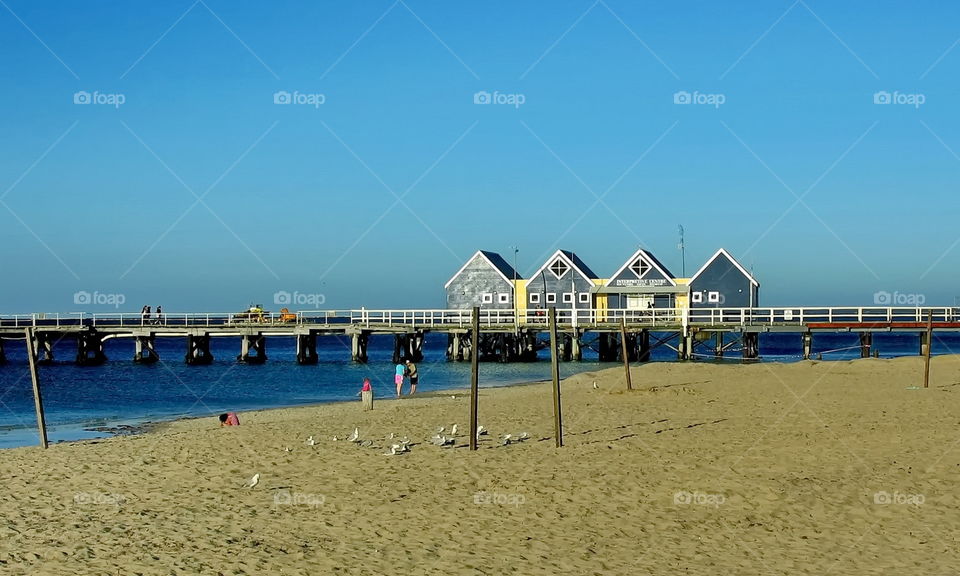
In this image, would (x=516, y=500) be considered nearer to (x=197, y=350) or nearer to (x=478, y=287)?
(x=478, y=287)

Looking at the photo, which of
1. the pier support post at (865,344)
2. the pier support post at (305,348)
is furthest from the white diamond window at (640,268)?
the pier support post at (305,348)

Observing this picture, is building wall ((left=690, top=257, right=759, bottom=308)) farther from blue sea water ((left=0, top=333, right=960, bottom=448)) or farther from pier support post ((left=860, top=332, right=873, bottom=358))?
pier support post ((left=860, top=332, right=873, bottom=358))

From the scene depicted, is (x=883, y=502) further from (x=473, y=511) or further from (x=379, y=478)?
(x=379, y=478)

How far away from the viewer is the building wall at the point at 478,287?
192ft

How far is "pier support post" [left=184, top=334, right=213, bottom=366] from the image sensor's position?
56.8 metres

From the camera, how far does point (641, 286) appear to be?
5547 centimetres

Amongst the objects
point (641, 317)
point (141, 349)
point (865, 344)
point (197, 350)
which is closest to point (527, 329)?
point (641, 317)

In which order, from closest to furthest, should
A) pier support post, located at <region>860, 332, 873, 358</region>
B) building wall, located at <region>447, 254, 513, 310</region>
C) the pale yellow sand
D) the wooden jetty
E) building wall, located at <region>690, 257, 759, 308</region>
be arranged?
the pale yellow sand, pier support post, located at <region>860, 332, 873, 358</region>, the wooden jetty, building wall, located at <region>690, 257, 759, 308</region>, building wall, located at <region>447, 254, 513, 310</region>

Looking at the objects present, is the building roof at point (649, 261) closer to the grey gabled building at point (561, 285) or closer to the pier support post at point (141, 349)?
the grey gabled building at point (561, 285)

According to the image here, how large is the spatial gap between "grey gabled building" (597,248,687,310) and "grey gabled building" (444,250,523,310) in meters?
5.88

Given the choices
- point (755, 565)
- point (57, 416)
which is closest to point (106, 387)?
point (57, 416)

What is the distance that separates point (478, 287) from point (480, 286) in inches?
5.4

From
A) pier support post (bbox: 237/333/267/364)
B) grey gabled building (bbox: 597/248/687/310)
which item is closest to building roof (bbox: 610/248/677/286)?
grey gabled building (bbox: 597/248/687/310)

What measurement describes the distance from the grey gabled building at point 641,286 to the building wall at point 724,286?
4.19 ft
